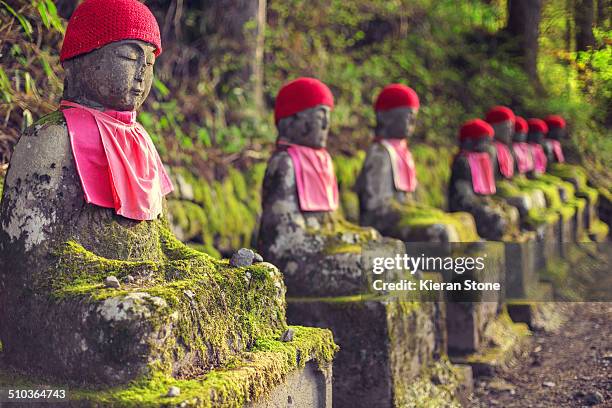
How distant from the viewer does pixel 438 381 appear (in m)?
5.66

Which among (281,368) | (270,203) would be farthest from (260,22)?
(281,368)

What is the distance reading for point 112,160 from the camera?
3467 millimetres

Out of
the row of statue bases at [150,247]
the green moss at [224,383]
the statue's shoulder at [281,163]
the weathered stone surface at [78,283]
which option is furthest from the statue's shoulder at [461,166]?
the weathered stone surface at [78,283]

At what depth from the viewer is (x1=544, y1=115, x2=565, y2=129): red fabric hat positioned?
12.1 meters

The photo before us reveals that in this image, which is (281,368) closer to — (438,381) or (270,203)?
(270,203)

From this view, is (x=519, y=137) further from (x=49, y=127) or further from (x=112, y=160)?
(x=49, y=127)

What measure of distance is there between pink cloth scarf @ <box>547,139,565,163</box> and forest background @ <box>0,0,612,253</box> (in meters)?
0.16

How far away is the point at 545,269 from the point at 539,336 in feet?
5.56

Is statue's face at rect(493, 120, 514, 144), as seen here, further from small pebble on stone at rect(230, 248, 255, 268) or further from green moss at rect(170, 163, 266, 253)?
small pebble on stone at rect(230, 248, 255, 268)

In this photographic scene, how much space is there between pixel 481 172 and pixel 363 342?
3813 millimetres

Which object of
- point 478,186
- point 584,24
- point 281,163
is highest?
point 584,24

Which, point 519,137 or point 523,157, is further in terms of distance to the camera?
point 519,137

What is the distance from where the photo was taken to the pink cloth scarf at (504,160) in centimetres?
930

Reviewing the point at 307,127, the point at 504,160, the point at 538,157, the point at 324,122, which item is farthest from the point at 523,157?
the point at 307,127
